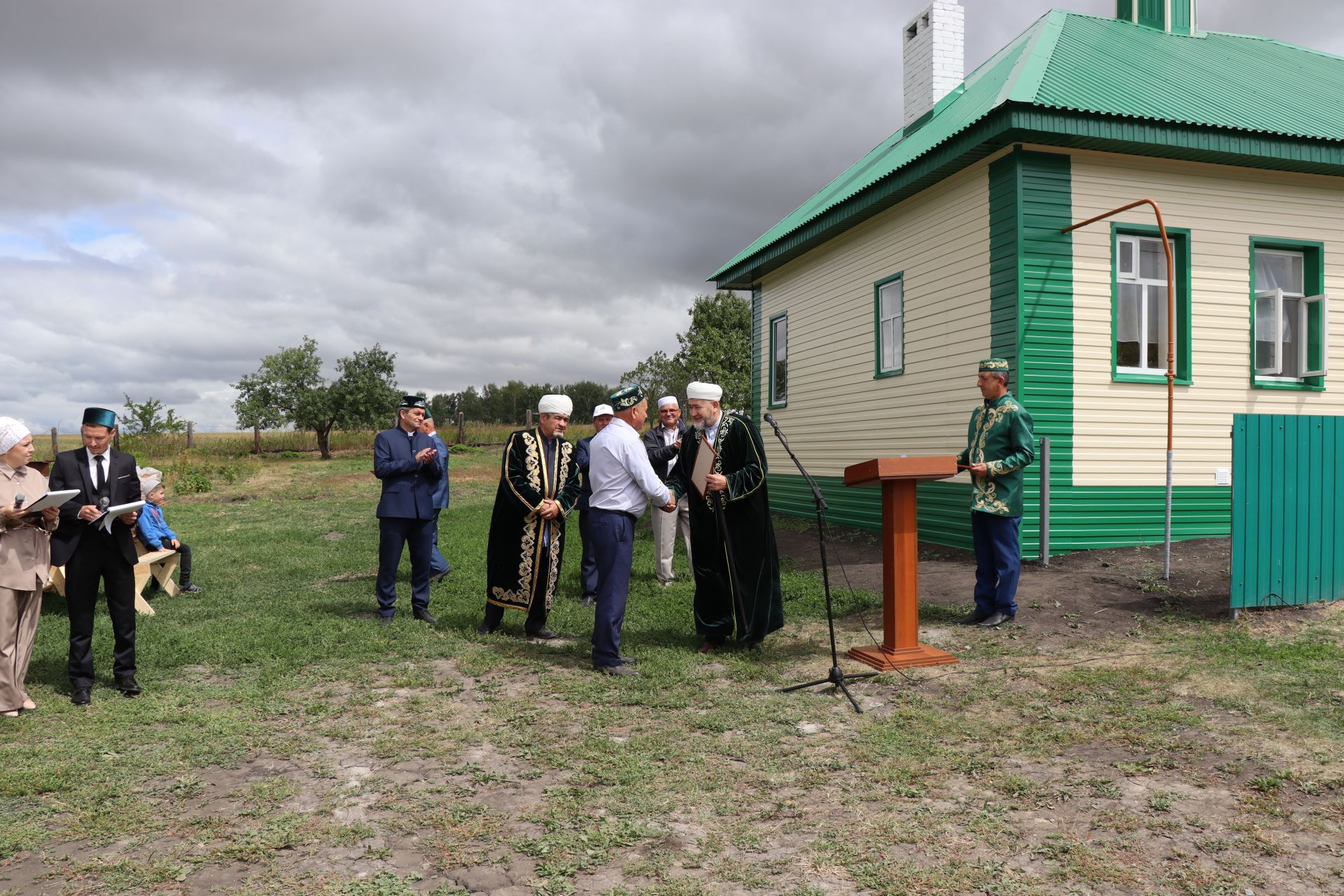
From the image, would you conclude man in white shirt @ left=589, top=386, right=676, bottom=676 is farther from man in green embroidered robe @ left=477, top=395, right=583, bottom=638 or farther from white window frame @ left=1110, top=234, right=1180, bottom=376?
white window frame @ left=1110, top=234, right=1180, bottom=376

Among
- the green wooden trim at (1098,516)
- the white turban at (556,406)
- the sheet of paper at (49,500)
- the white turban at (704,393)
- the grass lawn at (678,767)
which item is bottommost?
the grass lawn at (678,767)

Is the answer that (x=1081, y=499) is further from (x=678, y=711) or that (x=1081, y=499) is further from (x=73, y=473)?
(x=73, y=473)

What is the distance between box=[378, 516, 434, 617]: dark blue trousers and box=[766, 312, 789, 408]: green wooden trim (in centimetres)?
984

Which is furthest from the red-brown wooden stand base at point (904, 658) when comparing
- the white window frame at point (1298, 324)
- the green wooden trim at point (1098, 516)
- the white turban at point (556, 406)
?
the white window frame at point (1298, 324)

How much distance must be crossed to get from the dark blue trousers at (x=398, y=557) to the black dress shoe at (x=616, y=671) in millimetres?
2434

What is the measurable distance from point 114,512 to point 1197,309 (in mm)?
11292

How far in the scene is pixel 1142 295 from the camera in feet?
35.4

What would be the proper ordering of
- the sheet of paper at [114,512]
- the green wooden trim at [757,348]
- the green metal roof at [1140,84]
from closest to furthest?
the sheet of paper at [114,512] → the green metal roof at [1140,84] → the green wooden trim at [757,348]

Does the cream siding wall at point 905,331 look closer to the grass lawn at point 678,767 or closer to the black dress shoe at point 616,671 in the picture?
the grass lawn at point 678,767

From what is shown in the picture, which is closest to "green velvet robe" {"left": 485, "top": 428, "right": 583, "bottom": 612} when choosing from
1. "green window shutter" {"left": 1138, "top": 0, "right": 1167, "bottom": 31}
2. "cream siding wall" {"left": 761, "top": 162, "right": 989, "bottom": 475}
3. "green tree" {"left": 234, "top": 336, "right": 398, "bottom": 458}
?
"cream siding wall" {"left": 761, "top": 162, "right": 989, "bottom": 475}

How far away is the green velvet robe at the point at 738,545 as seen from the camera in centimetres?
672

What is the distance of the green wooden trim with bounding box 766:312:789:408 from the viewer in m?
16.9

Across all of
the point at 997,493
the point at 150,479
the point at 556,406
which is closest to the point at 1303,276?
the point at 997,493

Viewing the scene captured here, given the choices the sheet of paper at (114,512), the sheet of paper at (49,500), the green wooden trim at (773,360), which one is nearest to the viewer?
the sheet of paper at (49,500)
